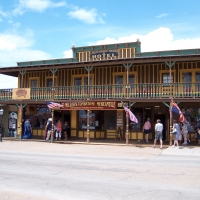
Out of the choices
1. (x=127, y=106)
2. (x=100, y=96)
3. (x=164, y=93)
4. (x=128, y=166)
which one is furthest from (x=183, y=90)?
(x=128, y=166)

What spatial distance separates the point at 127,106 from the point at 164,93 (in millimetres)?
2629

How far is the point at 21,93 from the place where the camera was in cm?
2359

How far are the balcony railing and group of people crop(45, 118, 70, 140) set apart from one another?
6.42ft

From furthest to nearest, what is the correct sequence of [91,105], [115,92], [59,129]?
[59,129], [115,92], [91,105]

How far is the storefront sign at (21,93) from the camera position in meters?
23.4

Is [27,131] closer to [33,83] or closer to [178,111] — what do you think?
[33,83]

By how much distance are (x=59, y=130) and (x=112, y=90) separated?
5.03 m

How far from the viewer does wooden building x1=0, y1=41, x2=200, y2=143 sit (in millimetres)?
20328

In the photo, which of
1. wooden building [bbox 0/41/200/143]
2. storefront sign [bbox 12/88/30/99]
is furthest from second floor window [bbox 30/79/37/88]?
storefront sign [bbox 12/88/30/99]

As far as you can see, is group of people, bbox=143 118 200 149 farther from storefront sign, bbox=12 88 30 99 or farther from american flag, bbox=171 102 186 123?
storefront sign, bbox=12 88 30 99

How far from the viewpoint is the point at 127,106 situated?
67.9 ft

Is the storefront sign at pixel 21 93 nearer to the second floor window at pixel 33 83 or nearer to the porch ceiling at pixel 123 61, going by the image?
the porch ceiling at pixel 123 61

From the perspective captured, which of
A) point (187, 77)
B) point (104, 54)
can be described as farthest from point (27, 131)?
point (187, 77)

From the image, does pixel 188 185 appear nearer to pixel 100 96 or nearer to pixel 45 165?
pixel 45 165
